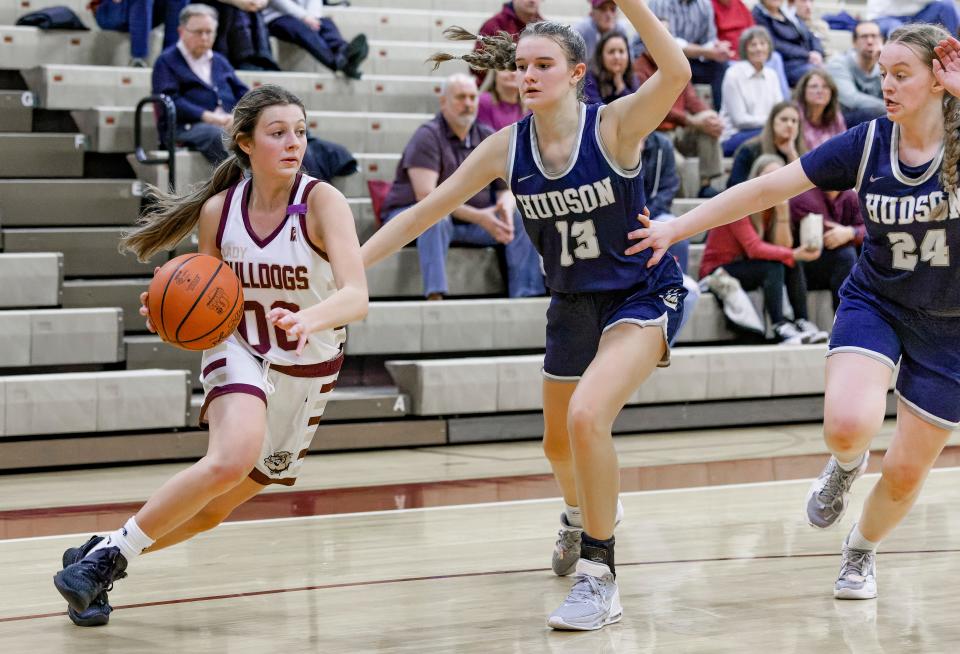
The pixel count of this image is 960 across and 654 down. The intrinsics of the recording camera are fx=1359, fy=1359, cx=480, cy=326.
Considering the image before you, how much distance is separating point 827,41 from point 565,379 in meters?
8.65

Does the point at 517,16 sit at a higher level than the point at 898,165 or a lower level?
higher

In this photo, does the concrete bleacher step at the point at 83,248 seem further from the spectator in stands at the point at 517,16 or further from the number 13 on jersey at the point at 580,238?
the number 13 on jersey at the point at 580,238

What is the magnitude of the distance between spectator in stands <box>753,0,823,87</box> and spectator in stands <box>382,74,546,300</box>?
11.1ft

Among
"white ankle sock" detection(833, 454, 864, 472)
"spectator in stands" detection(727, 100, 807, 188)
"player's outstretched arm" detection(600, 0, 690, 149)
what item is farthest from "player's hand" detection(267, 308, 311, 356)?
"spectator in stands" detection(727, 100, 807, 188)

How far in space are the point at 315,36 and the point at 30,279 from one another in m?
3.03

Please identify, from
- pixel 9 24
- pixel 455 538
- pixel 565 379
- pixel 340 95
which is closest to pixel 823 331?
pixel 340 95

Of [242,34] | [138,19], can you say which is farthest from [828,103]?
[138,19]

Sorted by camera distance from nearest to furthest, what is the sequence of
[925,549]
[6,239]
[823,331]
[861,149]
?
[861,149]
[925,549]
[6,239]
[823,331]

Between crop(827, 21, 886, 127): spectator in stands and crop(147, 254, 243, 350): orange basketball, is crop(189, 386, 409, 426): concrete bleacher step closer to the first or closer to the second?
crop(147, 254, 243, 350): orange basketball

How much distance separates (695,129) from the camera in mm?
9555

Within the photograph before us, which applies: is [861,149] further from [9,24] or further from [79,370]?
[9,24]

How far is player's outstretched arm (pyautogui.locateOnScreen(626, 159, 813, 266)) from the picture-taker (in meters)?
3.88

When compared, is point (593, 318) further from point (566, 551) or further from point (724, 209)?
point (566, 551)

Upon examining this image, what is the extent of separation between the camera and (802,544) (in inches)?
193
